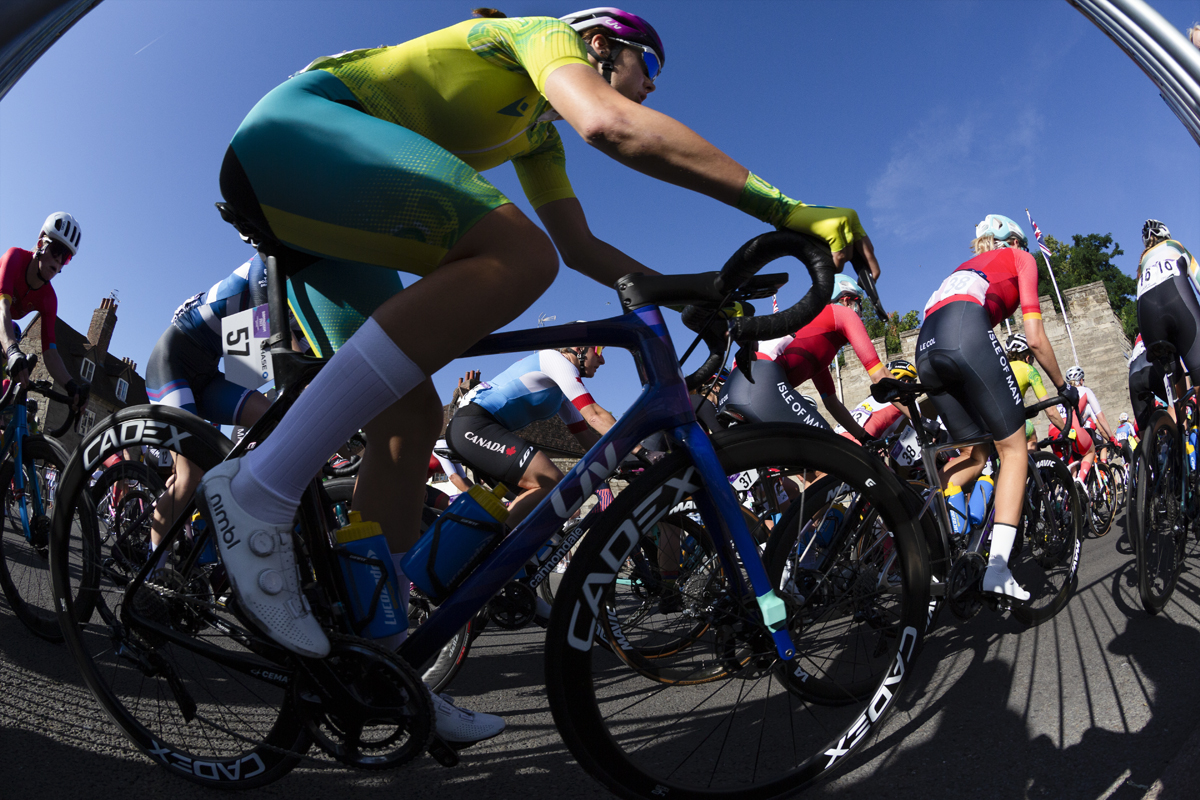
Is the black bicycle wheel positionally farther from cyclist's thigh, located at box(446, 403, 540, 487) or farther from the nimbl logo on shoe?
cyclist's thigh, located at box(446, 403, 540, 487)

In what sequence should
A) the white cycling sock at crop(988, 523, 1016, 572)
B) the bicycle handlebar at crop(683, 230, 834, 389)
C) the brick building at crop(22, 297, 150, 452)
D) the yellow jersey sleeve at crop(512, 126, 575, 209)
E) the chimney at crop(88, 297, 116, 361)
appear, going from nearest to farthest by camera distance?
the bicycle handlebar at crop(683, 230, 834, 389) → the yellow jersey sleeve at crop(512, 126, 575, 209) → the white cycling sock at crop(988, 523, 1016, 572) → the brick building at crop(22, 297, 150, 452) → the chimney at crop(88, 297, 116, 361)

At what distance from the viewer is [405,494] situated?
1.58 metres

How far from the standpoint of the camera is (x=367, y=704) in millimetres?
1194

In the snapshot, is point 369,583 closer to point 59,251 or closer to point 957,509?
point 957,509

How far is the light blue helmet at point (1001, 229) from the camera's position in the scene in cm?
402

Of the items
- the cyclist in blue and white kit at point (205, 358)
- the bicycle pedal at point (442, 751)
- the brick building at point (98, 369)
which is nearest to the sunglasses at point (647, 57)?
the bicycle pedal at point (442, 751)

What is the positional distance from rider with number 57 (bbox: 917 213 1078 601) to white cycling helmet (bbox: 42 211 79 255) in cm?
492

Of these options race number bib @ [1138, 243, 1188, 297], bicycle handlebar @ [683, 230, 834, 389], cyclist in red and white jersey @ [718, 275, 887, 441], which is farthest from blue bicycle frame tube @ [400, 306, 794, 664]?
race number bib @ [1138, 243, 1188, 297]

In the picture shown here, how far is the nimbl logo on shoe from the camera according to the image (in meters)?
1.12

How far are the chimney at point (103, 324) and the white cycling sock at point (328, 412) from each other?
122ft

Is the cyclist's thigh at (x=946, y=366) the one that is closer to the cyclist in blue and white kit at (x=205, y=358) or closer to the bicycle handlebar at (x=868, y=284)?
the bicycle handlebar at (x=868, y=284)

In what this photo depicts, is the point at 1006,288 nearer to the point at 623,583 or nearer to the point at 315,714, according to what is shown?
the point at 623,583

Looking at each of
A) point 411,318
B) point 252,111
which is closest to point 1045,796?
point 411,318

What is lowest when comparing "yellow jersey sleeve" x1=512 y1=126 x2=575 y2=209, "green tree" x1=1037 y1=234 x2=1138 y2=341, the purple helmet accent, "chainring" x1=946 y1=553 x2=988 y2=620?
"chainring" x1=946 y1=553 x2=988 y2=620
